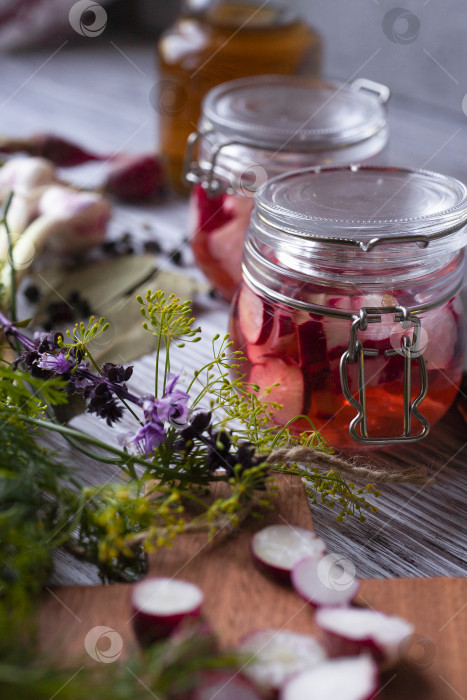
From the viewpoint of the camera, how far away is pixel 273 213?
565 mm

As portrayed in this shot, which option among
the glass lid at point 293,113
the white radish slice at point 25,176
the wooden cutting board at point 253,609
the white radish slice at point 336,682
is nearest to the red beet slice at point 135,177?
the white radish slice at point 25,176

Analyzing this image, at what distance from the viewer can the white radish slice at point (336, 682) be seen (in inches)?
14.6

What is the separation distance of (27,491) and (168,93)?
29.1 inches

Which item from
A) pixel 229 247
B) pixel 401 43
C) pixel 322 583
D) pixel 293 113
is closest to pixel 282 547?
pixel 322 583

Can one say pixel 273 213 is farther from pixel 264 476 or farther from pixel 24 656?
pixel 24 656

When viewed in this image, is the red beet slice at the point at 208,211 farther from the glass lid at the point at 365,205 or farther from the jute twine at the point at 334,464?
the jute twine at the point at 334,464

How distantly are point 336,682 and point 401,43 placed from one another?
1.32 metres

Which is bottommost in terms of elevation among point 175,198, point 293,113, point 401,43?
point 175,198

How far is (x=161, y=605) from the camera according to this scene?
16.7 inches

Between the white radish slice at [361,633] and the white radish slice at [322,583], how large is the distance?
0.5 inches

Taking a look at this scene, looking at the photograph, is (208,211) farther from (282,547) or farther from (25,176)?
(282,547)

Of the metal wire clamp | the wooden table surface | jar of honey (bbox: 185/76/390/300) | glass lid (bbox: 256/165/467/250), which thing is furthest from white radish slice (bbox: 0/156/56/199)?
the metal wire clamp

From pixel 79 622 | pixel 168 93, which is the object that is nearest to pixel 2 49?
pixel 168 93

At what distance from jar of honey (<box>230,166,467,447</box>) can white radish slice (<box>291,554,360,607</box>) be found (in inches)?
4.6
